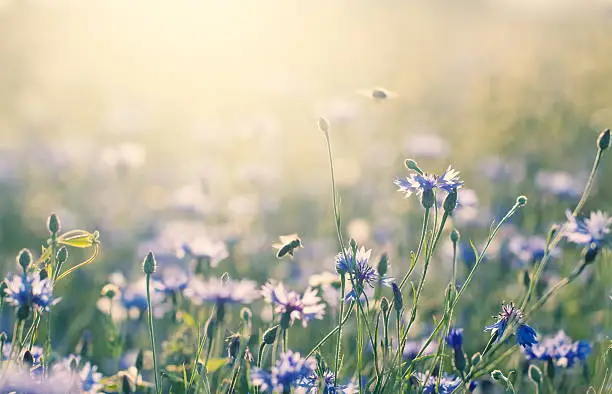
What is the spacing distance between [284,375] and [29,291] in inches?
16.1

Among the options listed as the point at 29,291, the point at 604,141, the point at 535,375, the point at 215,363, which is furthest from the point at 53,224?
the point at 604,141

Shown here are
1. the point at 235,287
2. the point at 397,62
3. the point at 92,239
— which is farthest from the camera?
the point at 397,62

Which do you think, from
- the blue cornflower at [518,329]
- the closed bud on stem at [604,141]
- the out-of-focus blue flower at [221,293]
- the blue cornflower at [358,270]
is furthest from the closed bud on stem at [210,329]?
the closed bud on stem at [604,141]

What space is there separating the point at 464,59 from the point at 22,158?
334cm

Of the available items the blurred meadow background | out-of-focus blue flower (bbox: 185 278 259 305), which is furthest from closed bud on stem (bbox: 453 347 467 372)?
the blurred meadow background

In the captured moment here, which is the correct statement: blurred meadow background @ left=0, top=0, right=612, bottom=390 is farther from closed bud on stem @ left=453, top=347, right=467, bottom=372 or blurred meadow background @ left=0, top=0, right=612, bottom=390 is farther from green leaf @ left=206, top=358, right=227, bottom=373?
closed bud on stem @ left=453, top=347, right=467, bottom=372

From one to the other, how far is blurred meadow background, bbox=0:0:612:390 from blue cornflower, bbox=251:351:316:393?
0.82 metres

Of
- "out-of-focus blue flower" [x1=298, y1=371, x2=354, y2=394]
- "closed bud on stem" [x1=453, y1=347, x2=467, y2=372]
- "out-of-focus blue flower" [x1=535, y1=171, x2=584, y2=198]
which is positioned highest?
"out-of-focus blue flower" [x1=535, y1=171, x2=584, y2=198]

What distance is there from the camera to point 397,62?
7109 millimetres

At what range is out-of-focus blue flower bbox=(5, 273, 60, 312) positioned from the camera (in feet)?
4.50

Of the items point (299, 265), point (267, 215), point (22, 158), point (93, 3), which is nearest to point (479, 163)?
point (267, 215)

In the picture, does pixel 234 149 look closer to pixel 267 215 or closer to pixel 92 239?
pixel 267 215

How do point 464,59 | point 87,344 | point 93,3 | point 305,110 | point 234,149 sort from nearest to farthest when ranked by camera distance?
point 87,344
point 234,149
point 305,110
point 464,59
point 93,3

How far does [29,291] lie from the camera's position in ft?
4.51
